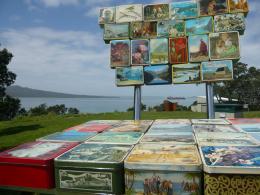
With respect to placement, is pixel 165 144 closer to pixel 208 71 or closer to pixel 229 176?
pixel 229 176

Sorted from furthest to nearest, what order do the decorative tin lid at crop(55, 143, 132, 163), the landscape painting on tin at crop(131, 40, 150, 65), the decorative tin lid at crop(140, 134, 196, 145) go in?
the landscape painting on tin at crop(131, 40, 150, 65)
the decorative tin lid at crop(140, 134, 196, 145)
the decorative tin lid at crop(55, 143, 132, 163)

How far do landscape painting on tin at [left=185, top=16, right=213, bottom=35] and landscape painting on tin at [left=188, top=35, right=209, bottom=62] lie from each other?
0.32ft

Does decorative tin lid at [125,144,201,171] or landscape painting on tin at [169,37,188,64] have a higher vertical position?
landscape painting on tin at [169,37,188,64]

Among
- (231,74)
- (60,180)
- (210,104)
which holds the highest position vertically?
(231,74)

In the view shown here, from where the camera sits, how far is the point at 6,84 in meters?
13.2

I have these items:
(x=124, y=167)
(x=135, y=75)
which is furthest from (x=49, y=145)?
(x=135, y=75)

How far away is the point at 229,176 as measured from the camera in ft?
5.58

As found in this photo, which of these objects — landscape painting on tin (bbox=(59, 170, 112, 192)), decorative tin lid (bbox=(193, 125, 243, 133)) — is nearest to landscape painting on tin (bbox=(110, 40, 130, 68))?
decorative tin lid (bbox=(193, 125, 243, 133))

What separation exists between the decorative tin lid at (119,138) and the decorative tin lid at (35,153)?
0.96 feet

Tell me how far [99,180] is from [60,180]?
1.08ft

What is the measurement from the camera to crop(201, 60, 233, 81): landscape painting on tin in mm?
4750

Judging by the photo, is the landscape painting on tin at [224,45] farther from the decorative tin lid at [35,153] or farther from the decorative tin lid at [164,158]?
the decorative tin lid at [35,153]

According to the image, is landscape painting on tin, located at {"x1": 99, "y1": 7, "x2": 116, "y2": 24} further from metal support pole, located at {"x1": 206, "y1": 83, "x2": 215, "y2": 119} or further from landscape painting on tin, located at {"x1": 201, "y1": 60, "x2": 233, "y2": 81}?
metal support pole, located at {"x1": 206, "y1": 83, "x2": 215, "y2": 119}

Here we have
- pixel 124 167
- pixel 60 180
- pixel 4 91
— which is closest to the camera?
pixel 124 167
